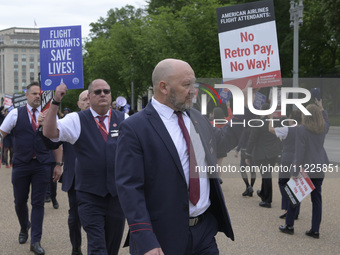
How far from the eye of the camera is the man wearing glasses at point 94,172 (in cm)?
453

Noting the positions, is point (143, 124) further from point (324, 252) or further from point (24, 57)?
point (24, 57)

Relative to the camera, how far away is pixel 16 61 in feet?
627

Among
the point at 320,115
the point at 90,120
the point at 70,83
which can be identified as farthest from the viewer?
the point at 320,115

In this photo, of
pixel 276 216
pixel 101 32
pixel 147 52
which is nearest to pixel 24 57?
pixel 101 32

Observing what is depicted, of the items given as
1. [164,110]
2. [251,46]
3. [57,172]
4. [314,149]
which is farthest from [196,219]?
[314,149]

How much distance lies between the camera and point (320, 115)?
665 centimetres

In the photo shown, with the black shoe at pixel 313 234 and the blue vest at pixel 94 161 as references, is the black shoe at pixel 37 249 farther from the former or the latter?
the black shoe at pixel 313 234

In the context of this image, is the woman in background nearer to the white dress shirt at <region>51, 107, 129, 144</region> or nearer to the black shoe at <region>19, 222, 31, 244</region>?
the white dress shirt at <region>51, 107, 129, 144</region>

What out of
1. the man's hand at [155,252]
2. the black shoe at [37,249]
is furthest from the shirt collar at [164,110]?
the black shoe at [37,249]

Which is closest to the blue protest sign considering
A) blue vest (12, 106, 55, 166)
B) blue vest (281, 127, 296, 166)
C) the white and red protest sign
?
blue vest (12, 106, 55, 166)

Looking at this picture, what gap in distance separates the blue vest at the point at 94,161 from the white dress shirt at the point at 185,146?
1.56 meters

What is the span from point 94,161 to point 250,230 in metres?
3.32

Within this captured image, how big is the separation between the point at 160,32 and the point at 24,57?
565 feet

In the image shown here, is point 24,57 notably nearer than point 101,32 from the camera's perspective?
No
